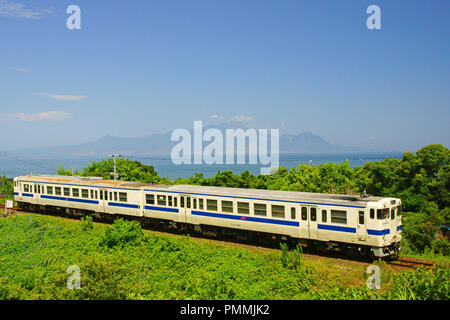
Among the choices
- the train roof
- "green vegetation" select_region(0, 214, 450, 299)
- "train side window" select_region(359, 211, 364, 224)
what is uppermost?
the train roof

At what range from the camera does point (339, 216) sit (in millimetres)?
15406

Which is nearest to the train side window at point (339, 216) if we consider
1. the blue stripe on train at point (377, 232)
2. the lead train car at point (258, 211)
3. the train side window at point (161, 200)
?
the lead train car at point (258, 211)

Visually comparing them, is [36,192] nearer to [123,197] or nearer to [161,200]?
[123,197]

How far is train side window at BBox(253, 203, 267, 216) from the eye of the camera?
1750cm

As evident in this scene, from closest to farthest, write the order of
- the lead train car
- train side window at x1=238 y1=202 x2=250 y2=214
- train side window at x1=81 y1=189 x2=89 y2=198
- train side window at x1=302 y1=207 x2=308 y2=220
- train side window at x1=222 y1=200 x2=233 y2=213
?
the lead train car < train side window at x1=302 y1=207 x2=308 y2=220 < train side window at x1=238 y1=202 x2=250 y2=214 < train side window at x1=222 y1=200 x2=233 y2=213 < train side window at x1=81 y1=189 x2=89 y2=198

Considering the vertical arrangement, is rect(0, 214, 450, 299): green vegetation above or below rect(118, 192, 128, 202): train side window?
below

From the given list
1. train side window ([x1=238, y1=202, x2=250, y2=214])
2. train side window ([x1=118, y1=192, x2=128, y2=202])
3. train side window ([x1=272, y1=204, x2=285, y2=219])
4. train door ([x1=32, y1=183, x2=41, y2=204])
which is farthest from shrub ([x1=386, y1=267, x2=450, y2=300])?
train door ([x1=32, y1=183, x2=41, y2=204])

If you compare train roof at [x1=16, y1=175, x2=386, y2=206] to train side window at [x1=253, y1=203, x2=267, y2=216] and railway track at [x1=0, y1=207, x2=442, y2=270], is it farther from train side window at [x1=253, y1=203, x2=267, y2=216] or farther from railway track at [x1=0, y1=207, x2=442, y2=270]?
railway track at [x1=0, y1=207, x2=442, y2=270]

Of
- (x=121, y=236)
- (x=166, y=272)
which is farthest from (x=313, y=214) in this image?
(x=121, y=236)

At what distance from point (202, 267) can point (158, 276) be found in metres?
1.83
